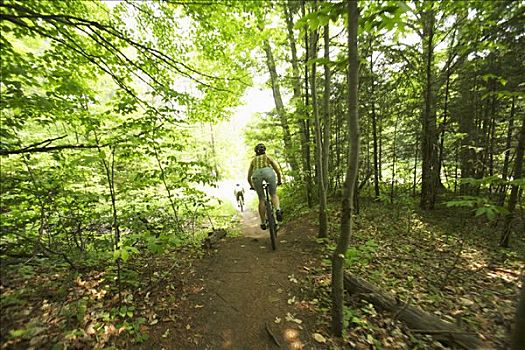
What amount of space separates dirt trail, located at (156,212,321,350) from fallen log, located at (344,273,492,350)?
935 mm

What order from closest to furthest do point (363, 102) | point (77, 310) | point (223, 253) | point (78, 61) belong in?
point (77, 310), point (78, 61), point (223, 253), point (363, 102)

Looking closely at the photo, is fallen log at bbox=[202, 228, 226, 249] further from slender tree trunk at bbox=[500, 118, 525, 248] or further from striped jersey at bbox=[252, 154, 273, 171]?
slender tree trunk at bbox=[500, 118, 525, 248]

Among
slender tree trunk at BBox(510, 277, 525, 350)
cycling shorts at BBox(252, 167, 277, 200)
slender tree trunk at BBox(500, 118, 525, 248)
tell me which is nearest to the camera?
slender tree trunk at BBox(510, 277, 525, 350)

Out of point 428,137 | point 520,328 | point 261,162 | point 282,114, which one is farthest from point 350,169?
point 428,137

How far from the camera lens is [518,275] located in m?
4.32

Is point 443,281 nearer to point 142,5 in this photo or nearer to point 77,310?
point 77,310

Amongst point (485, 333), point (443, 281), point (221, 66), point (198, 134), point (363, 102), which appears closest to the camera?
point (485, 333)

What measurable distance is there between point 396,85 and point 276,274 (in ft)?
23.9

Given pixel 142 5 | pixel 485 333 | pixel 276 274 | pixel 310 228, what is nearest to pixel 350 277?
pixel 276 274

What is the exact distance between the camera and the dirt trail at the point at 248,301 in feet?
8.91

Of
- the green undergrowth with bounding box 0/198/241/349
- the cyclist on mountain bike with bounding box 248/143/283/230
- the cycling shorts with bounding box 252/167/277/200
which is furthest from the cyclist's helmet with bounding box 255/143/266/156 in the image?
the green undergrowth with bounding box 0/198/241/349

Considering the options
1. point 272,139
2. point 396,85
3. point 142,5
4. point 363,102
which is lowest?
point 272,139

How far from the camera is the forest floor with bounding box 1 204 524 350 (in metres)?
2.47

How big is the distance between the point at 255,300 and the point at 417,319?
7.32 ft
